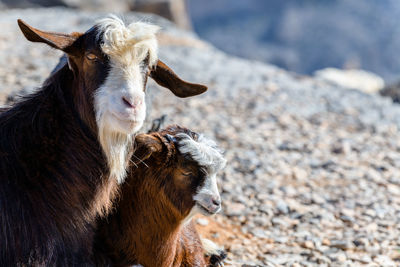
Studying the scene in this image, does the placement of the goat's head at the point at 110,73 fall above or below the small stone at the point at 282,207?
above

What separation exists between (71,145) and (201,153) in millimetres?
928

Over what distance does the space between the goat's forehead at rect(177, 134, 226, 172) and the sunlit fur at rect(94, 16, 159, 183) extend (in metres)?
→ 0.46

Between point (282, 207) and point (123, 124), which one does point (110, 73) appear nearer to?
point (123, 124)

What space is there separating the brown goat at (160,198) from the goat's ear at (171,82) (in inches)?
13.0

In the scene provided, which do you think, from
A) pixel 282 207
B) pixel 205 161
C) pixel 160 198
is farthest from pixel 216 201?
pixel 282 207

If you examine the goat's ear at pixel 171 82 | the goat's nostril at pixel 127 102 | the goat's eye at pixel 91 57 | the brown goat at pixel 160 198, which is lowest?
the brown goat at pixel 160 198

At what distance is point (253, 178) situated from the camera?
6.91 m

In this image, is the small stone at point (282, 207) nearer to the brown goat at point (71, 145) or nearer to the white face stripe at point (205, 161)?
the white face stripe at point (205, 161)

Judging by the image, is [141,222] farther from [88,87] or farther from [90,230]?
[88,87]

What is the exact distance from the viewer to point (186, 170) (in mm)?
3967

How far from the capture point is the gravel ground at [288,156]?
17.7 ft

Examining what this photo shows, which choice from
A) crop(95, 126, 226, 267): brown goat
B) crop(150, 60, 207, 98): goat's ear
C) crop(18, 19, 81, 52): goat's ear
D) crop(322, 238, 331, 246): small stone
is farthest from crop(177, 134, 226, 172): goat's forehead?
crop(322, 238, 331, 246): small stone

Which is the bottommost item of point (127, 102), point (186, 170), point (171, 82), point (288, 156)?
point (288, 156)

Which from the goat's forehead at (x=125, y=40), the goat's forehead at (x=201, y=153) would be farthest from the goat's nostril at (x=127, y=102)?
the goat's forehead at (x=201, y=153)
